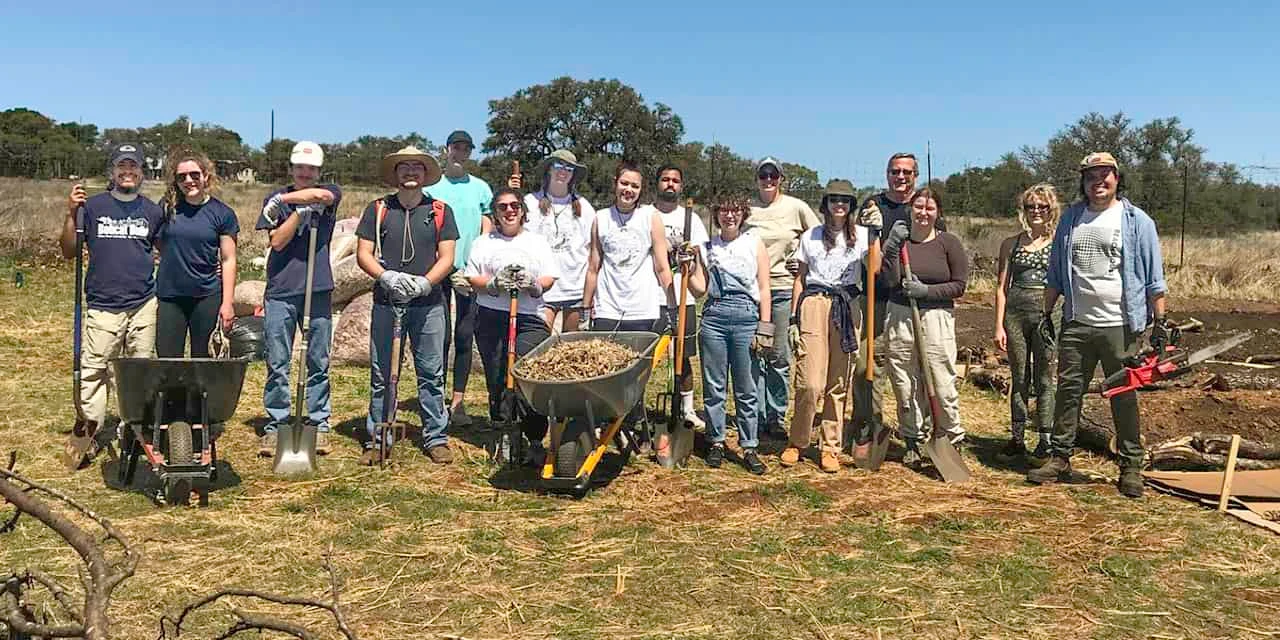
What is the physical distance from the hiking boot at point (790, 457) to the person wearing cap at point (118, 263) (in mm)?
A: 3672

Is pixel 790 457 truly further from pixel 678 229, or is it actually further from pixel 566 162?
pixel 566 162

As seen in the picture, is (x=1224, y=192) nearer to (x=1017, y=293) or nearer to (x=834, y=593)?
(x=1017, y=293)

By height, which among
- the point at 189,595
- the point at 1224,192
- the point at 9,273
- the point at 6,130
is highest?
the point at 6,130

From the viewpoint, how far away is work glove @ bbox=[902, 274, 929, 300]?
5742mm

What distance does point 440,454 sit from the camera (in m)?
6.05

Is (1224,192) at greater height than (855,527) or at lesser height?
greater

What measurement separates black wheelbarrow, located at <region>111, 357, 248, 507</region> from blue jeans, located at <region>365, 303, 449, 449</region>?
1051 mm

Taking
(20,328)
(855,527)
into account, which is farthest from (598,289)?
(20,328)

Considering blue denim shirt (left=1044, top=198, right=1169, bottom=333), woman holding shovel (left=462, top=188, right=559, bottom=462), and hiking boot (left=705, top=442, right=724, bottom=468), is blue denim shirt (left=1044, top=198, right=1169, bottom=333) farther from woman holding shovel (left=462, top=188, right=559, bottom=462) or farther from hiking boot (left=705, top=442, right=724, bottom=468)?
woman holding shovel (left=462, top=188, right=559, bottom=462)

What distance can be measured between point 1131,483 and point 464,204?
177 inches

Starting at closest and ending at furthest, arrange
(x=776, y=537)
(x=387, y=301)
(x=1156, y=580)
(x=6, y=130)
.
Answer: (x=1156, y=580), (x=776, y=537), (x=387, y=301), (x=6, y=130)

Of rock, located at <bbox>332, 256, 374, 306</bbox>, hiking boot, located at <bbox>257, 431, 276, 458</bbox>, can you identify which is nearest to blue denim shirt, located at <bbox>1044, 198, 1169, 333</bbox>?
hiking boot, located at <bbox>257, 431, 276, 458</bbox>

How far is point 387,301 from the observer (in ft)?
19.4

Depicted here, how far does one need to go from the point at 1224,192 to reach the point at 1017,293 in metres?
24.8
